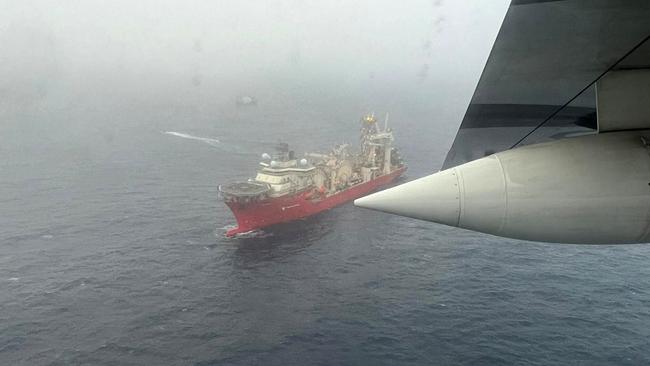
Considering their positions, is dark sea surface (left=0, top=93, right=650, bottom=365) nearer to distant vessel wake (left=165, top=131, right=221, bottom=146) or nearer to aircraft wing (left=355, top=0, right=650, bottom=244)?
aircraft wing (left=355, top=0, right=650, bottom=244)

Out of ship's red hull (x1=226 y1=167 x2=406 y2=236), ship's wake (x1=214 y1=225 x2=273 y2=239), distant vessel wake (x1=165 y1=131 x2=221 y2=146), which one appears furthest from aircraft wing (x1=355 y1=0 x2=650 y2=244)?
distant vessel wake (x1=165 y1=131 x2=221 y2=146)

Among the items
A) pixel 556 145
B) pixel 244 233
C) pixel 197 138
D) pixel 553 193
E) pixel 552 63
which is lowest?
pixel 244 233

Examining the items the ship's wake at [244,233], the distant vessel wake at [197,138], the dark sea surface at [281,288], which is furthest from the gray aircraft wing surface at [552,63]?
the distant vessel wake at [197,138]

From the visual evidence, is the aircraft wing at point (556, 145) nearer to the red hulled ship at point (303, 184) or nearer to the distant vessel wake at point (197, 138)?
the red hulled ship at point (303, 184)

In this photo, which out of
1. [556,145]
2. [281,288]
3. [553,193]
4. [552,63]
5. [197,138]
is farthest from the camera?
[197,138]

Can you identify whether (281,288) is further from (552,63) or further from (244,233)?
(552,63)

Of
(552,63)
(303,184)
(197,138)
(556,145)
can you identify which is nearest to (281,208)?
(303,184)

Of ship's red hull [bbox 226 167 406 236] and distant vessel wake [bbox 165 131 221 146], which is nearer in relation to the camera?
ship's red hull [bbox 226 167 406 236]
